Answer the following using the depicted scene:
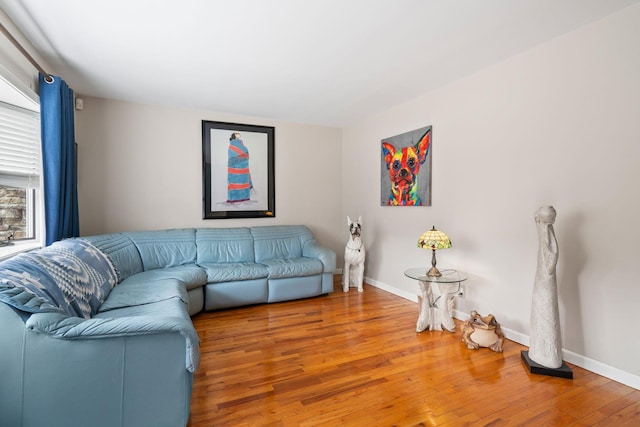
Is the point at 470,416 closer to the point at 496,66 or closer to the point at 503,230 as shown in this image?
the point at 503,230

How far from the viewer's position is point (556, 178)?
2357mm

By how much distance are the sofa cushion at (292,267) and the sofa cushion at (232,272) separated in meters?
0.10

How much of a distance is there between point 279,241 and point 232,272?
951mm

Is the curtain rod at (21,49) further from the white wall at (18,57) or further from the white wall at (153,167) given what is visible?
the white wall at (153,167)

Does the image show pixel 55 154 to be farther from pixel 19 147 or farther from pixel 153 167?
pixel 153 167

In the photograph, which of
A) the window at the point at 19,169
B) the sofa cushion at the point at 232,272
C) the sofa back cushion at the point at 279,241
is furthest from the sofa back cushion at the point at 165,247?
the window at the point at 19,169

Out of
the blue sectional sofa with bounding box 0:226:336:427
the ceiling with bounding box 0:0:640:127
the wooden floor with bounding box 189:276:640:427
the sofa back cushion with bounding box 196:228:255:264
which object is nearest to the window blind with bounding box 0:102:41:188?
the ceiling with bounding box 0:0:640:127

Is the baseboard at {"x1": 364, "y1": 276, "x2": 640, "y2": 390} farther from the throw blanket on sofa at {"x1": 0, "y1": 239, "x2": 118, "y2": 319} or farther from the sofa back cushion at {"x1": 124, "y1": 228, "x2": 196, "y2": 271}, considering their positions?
the sofa back cushion at {"x1": 124, "y1": 228, "x2": 196, "y2": 271}

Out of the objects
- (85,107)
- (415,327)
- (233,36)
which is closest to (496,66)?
(233,36)

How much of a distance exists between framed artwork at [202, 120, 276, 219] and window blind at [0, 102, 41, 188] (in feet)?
5.73

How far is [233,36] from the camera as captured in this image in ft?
7.63

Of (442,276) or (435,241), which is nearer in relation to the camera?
(435,241)

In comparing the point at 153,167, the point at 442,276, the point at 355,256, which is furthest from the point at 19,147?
the point at 442,276

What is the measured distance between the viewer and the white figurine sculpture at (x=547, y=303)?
211 centimetres
